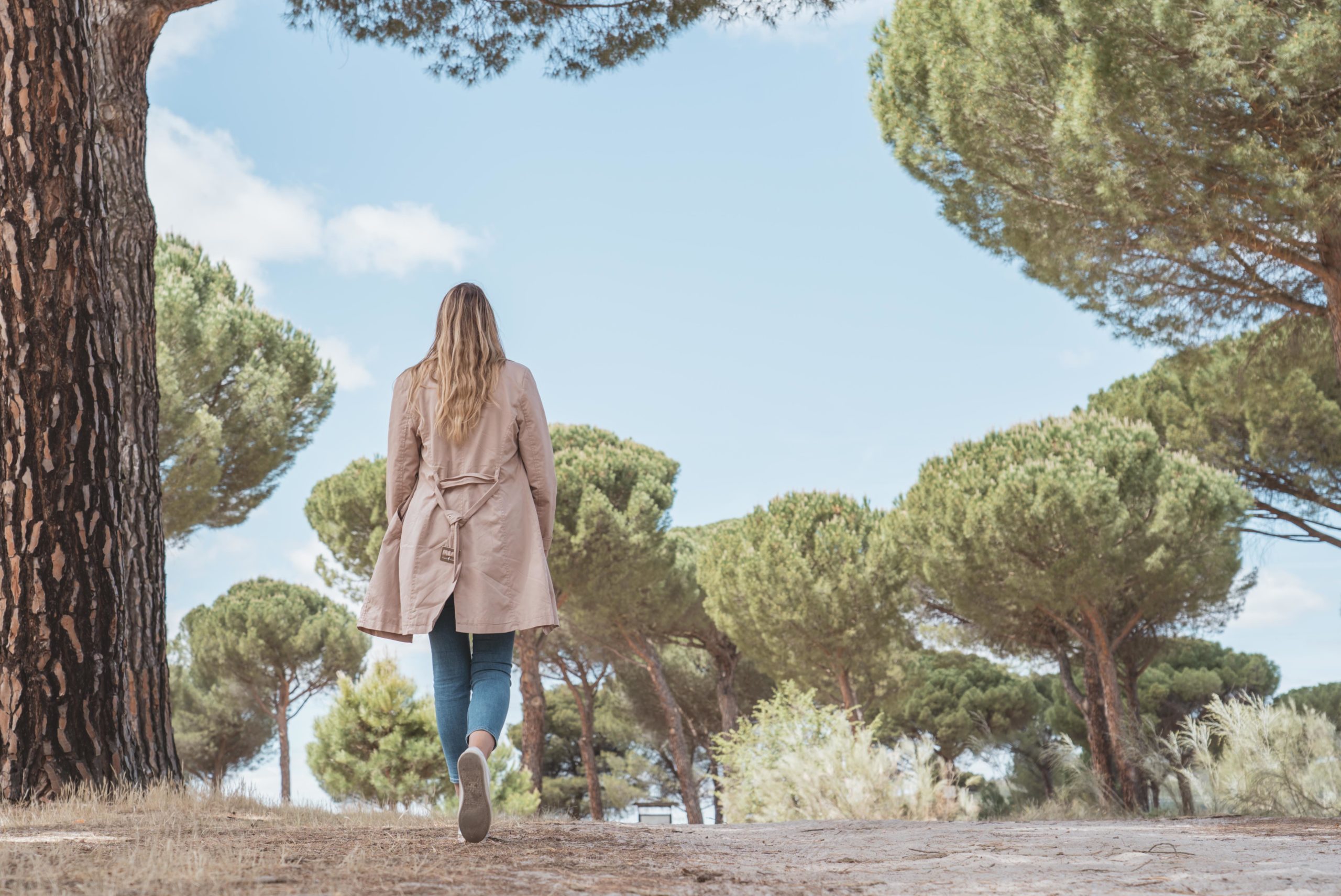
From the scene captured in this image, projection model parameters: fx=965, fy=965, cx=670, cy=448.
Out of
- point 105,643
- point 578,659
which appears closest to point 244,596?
point 578,659

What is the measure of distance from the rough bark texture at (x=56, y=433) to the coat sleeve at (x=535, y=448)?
2.12m

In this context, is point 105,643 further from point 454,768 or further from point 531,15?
point 531,15

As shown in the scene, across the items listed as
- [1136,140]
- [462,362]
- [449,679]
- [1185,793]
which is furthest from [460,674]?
[1185,793]

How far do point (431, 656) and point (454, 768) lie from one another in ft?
1.03

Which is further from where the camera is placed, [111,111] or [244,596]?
[244,596]

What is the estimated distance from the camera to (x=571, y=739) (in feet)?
68.9

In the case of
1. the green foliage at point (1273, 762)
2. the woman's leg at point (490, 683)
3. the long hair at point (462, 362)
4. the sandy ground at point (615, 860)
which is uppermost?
the long hair at point (462, 362)

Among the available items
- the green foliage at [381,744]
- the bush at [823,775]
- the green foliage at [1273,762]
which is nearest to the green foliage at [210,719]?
the green foliage at [381,744]

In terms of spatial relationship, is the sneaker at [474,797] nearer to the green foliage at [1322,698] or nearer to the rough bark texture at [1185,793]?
the rough bark texture at [1185,793]

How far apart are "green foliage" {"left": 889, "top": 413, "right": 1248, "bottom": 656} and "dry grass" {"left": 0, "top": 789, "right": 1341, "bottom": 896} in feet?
21.2

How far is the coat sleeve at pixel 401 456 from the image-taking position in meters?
2.80

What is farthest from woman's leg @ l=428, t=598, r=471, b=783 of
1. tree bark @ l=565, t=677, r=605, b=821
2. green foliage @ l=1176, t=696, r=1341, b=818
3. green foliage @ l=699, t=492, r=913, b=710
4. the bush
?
tree bark @ l=565, t=677, r=605, b=821

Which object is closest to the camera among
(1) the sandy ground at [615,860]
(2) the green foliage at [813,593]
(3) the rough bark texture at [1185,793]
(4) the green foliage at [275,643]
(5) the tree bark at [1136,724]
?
(1) the sandy ground at [615,860]

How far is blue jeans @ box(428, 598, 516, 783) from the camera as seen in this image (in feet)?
8.72
